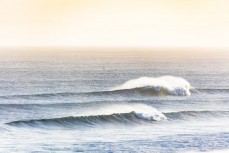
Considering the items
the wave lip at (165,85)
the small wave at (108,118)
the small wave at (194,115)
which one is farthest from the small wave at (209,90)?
the small wave at (108,118)

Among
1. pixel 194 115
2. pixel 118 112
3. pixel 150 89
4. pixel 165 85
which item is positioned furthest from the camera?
pixel 150 89

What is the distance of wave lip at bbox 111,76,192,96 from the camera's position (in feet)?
42.4

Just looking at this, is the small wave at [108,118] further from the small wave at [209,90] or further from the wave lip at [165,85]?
the small wave at [209,90]

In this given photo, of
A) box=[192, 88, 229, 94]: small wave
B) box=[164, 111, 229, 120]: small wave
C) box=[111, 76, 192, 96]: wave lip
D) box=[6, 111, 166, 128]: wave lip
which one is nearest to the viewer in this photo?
box=[6, 111, 166, 128]: wave lip

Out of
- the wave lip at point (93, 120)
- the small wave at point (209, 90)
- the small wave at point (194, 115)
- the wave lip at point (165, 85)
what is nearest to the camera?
the wave lip at point (93, 120)

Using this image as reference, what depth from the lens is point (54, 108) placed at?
12.5m

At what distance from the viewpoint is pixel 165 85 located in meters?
13.1

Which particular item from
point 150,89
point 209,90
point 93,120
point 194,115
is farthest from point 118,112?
point 209,90

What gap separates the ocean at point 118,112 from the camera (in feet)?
31.1

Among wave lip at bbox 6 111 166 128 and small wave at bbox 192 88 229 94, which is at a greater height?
small wave at bbox 192 88 229 94

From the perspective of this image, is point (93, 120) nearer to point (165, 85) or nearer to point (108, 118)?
point (108, 118)

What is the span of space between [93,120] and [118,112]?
34.4 inches

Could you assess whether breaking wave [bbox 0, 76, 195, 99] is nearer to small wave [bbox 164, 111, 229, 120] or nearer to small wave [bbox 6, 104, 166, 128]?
small wave [bbox 6, 104, 166, 128]

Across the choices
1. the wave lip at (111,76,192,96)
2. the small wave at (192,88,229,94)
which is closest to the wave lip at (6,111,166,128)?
the wave lip at (111,76,192,96)
